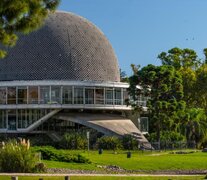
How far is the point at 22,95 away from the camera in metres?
48.6

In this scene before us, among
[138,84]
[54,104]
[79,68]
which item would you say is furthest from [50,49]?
[138,84]

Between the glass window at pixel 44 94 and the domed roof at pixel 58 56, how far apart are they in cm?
281

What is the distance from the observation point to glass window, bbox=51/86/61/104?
4812 cm

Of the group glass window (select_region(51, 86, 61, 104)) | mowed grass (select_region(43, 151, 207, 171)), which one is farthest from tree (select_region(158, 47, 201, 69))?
mowed grass (select_region(43, 151, 207, 171))

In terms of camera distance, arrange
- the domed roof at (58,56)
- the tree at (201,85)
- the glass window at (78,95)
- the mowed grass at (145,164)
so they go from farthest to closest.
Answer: the tree at (201,85) → the domed roof at (58,56) → the glass window at (78,95) → the mowed grass at (145,164)

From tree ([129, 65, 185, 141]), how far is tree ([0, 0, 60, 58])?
29.0 metres

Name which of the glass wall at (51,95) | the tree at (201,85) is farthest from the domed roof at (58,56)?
the tree at (201,85)

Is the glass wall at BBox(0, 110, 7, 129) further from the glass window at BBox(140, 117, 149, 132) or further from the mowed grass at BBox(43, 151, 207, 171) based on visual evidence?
the mowed grass at BBox(43, 151, 207, 171)

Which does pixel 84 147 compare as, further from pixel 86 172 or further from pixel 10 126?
pixel 86 172

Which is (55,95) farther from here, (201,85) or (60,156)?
(60,156)

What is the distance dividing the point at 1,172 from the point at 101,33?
37.0 metres

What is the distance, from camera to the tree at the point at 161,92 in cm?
4419

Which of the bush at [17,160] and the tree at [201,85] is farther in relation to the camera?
the tree at [201,85]

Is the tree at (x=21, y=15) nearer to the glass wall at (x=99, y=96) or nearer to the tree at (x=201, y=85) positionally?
the glass wall at (x=99, y=96)
